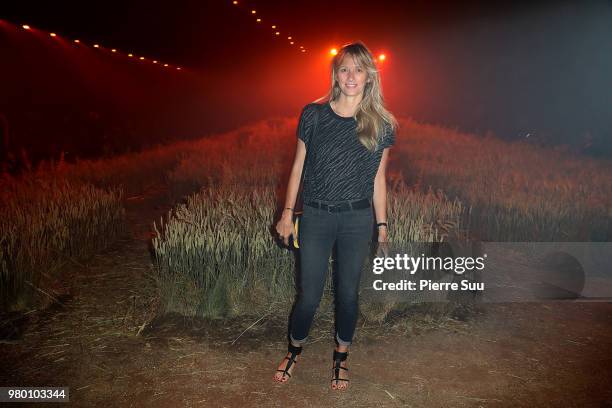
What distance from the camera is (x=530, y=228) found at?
5.88 m

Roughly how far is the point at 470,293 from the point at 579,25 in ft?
96.5

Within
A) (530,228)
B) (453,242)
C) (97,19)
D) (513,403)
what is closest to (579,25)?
(97,19)

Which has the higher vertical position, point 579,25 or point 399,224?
point 579,25

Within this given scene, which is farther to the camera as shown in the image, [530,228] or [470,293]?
[530,228]

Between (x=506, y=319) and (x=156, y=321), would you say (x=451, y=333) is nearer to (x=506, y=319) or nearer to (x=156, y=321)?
(x=506, y=319)

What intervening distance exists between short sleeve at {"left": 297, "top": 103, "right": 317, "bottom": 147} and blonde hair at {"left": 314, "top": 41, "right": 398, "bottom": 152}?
7 centimetres

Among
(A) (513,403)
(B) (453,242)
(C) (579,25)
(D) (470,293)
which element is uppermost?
(C) (579,25)

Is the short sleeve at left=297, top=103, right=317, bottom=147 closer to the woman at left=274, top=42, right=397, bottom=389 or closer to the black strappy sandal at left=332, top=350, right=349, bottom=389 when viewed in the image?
the woman at left=274, top=42, right=397, bottom=389

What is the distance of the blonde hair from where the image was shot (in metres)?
2.58

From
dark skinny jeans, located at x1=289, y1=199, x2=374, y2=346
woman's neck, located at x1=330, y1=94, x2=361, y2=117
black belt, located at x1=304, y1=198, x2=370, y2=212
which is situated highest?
woman's neck, located at x1=330, y1=94, x2=361, y2=117

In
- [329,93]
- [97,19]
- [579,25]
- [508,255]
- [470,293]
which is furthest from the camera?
[579,25]

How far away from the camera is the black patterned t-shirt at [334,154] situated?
2.58 metres

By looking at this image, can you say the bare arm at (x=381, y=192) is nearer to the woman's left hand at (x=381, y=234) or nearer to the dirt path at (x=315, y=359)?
the woman's left hand at (x=381, y=234)
